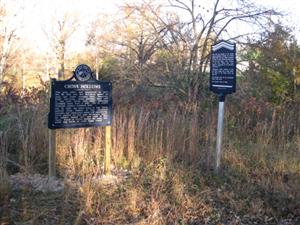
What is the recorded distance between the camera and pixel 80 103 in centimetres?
538

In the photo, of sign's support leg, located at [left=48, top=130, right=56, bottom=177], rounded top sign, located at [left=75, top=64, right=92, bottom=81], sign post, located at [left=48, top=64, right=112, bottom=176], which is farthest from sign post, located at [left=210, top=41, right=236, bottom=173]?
sign's support leg, located at [left=48, top=130, right=56, bottom=177]

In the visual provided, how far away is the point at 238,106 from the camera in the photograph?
9844 mm

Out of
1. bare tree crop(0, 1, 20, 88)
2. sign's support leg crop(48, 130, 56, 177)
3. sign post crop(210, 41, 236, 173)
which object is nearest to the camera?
sign's support leg crop(48, 130, 56, 177)

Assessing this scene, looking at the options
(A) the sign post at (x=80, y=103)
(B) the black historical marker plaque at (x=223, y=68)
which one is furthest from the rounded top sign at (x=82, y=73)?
(B) the black historical marker plaque at (x=223, y=68)

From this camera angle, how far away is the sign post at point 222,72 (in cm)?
607

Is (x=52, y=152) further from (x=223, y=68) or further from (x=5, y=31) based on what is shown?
(x=5, y=31)

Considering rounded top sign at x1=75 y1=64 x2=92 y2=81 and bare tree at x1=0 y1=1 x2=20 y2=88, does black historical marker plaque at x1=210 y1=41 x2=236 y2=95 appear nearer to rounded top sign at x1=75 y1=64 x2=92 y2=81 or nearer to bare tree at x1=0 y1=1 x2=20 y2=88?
rounded top sign at x1=75 y1=64 x2=92 y2=81

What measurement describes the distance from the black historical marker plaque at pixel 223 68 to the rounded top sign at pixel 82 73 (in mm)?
2048

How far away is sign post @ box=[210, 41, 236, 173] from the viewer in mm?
6070

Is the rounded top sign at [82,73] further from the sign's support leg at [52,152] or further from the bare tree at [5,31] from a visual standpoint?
the bare tree at [5,31]

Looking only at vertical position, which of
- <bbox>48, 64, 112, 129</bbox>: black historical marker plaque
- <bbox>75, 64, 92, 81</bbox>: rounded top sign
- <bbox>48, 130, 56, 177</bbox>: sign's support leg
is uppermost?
<bbox>75, 64, 92, 81</bbox>: rounded top sign

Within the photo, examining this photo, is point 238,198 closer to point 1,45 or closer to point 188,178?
point 188,178

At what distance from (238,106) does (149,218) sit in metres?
6.07

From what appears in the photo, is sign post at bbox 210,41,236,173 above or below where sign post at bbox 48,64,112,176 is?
above
